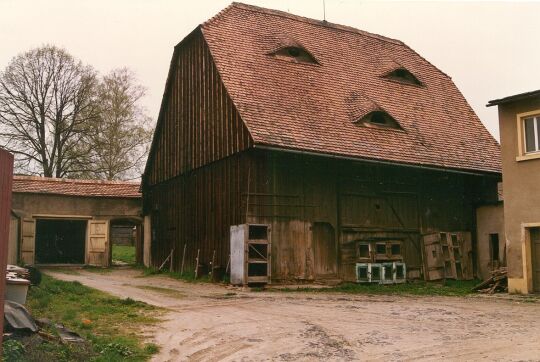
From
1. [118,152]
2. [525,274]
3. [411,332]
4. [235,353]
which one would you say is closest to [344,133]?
[525,274]

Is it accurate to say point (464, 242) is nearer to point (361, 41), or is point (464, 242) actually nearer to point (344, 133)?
point (344, 133)

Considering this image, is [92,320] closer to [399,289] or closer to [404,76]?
[399,289]

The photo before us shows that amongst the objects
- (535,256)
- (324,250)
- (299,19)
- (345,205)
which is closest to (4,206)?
(324,250)

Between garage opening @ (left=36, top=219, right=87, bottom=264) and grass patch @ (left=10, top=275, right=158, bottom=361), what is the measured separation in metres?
17.0

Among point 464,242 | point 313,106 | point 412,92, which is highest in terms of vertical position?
point 412,92

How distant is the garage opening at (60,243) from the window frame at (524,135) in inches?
909

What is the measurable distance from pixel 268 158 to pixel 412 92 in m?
9.81

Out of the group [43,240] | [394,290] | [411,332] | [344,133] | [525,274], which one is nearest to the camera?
[411,332]

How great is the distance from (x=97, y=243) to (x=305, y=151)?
13.6m

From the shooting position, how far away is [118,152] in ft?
132

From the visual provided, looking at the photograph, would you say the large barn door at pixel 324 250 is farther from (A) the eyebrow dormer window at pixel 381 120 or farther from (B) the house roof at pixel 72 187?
(B) the house roof at pixel 72 187

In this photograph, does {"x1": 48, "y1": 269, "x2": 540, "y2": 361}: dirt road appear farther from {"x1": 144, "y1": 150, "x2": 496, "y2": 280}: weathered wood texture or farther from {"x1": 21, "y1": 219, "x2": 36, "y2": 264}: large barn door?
{"x1": 21, "y1": 219, "x2": 36, "y2": 264}: large barn door

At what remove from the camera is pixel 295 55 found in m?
23.5

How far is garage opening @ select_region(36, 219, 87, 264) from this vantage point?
108ft
